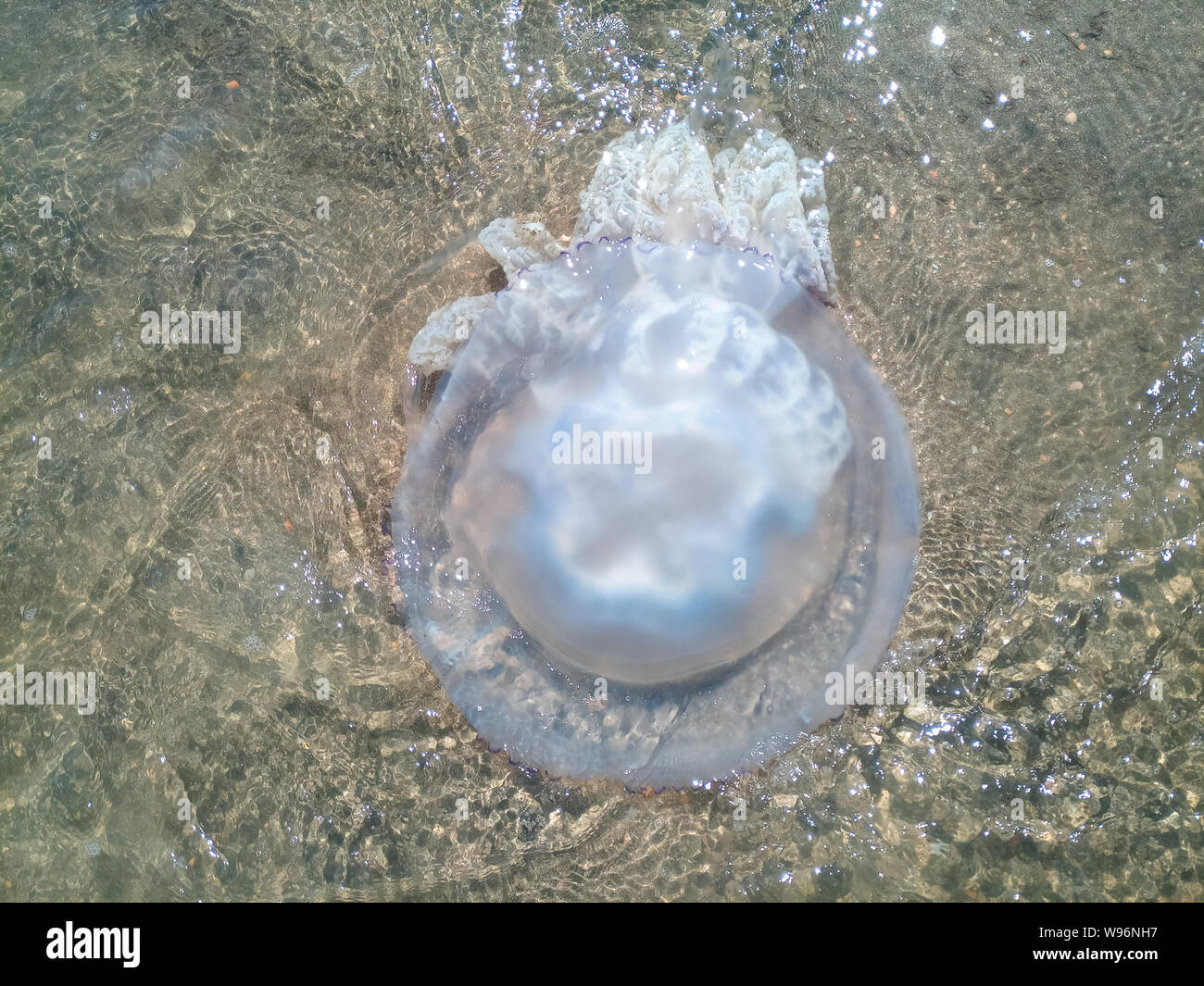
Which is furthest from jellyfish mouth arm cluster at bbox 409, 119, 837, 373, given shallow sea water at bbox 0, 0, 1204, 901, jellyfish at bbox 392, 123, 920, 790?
shallow sea water at bbox 0, 0, 1204, 901

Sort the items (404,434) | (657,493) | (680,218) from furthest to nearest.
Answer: (404,434) → (680,218) → (657,493)

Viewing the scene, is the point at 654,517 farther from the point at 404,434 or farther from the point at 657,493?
the point at 404,434

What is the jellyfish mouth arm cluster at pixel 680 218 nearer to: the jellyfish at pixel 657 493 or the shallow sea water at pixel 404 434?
the jellyfish at pixel 657 493

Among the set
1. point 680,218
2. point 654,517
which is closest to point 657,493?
point 654,517

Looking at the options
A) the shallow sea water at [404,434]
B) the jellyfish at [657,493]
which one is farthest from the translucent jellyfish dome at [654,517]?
the shallow sea water at [404,434]

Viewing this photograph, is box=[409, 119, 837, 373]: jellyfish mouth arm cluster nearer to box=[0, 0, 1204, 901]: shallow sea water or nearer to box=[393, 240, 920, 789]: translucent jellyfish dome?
box=[393, 240, 920, 789]: translucent jellyfish dome

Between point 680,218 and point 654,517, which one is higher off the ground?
point 680,218

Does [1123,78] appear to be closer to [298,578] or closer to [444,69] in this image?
[444,69]
